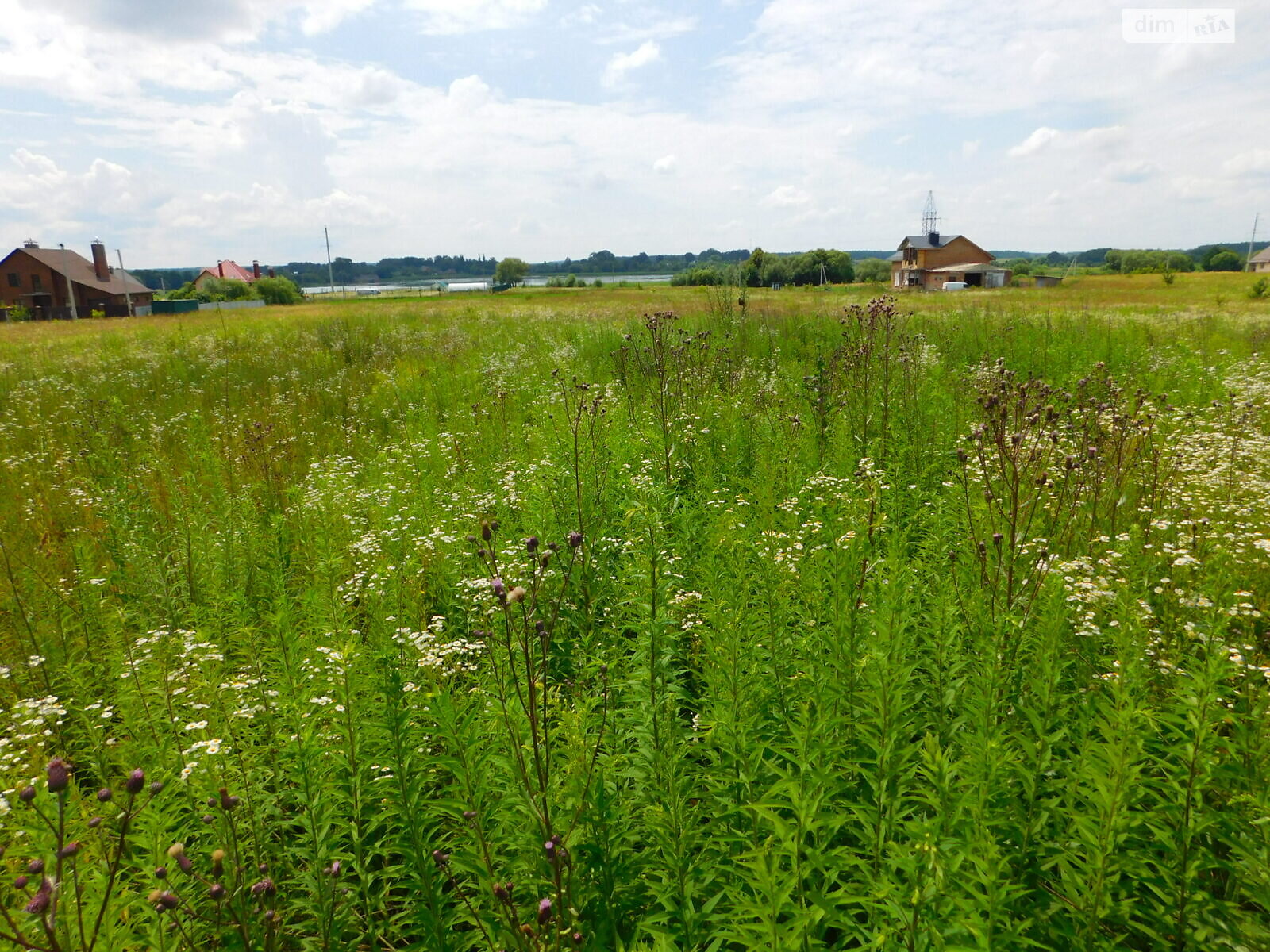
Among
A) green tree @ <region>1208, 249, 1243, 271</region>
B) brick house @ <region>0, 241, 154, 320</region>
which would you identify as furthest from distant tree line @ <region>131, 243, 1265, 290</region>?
brick house @ <region>0, 241, 154, 320</region>

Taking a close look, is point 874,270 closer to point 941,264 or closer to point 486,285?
point 941,264

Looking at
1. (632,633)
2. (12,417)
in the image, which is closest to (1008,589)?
(632,633)

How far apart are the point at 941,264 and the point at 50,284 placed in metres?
97.4

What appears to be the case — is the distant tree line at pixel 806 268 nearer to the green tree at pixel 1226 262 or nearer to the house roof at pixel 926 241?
the house roof at pixel 926 241

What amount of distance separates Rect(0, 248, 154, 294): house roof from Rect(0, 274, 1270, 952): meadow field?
7374cm

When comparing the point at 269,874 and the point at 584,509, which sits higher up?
the point at 584,509

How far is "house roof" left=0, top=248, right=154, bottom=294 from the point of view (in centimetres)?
5988

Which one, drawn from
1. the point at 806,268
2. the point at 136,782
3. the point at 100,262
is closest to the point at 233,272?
the point at 100,262

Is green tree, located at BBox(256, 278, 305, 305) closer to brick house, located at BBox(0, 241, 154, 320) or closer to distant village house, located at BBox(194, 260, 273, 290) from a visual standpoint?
brick house, located at BBox(0, 241, 154, 320)

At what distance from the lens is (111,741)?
2879mm

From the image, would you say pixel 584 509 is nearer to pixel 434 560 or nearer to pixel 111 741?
pixel 434 560

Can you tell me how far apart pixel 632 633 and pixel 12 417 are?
38.2 ft

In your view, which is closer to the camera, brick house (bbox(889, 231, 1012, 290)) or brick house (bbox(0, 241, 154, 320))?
brick house (bbox(0, 241, 154, 320))

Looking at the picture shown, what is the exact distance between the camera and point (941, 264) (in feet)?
262
